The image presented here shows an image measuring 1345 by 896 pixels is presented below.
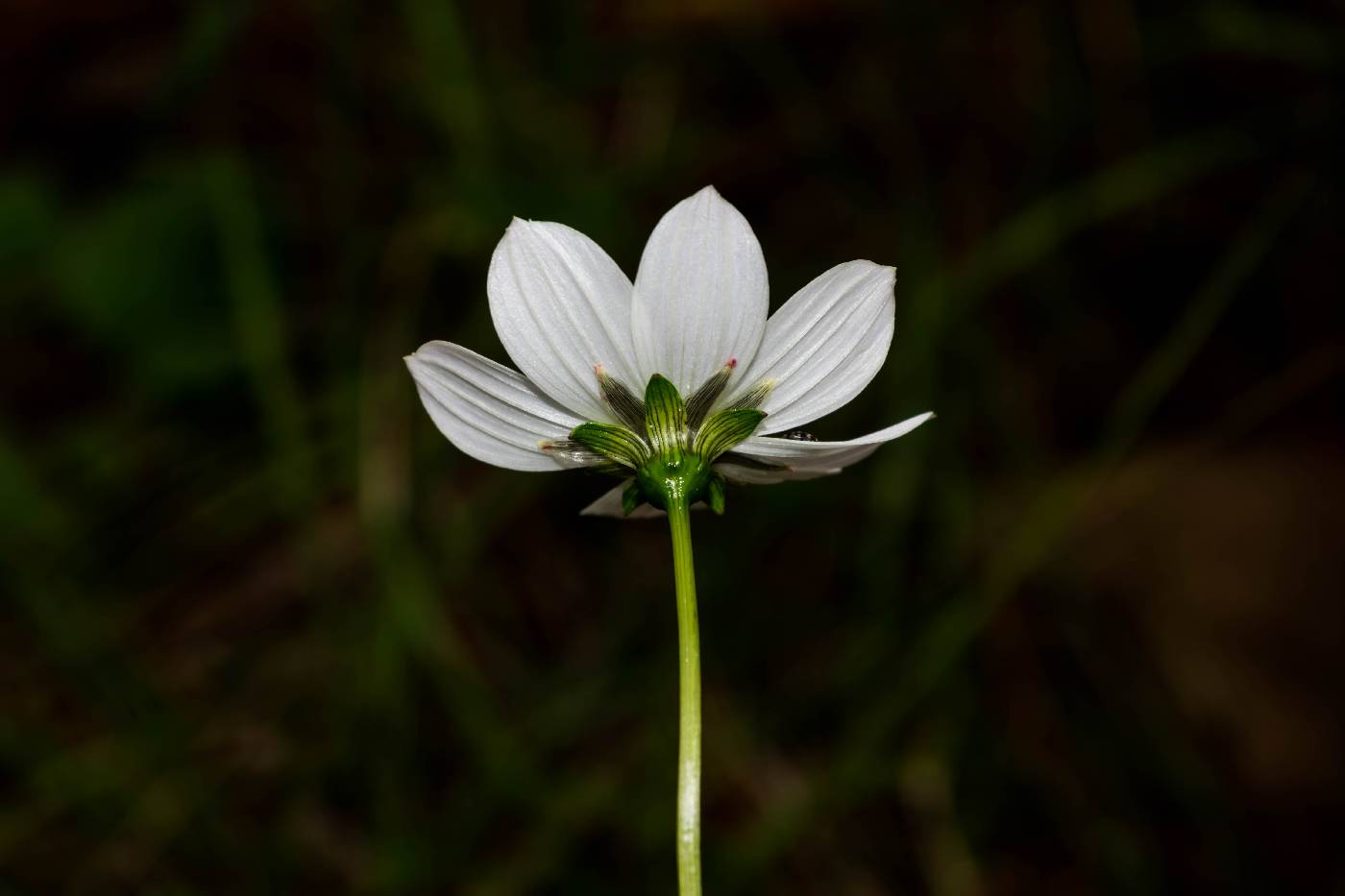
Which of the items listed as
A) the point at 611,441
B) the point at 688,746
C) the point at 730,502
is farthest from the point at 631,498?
the point at 730,502

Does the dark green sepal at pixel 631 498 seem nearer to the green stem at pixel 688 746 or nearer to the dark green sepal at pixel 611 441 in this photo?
the dark green sepal at pixel 611 441

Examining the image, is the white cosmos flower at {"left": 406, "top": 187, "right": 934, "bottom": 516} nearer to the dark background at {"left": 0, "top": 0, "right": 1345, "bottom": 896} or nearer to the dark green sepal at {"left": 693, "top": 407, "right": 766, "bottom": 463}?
the dark green sepal at {"left": 693, "top": 407, "right": 766, "bottom": 463}

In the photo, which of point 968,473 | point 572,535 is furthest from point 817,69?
point 572,535

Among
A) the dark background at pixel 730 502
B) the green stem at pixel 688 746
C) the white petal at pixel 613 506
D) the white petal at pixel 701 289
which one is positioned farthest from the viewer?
the dark background at pixel 730 502

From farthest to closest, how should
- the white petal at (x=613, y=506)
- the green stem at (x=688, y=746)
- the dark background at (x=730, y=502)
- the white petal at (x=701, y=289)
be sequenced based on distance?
the dark background at (x=730, y=502), the white petal at (x=613, y=506), the white petal at (x=701, y=289), the green stem at (x=688, y=746)

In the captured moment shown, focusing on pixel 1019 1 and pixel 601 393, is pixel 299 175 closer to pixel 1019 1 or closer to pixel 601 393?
pixel 1019 1

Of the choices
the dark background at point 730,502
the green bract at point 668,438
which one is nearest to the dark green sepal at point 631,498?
the green bract at point 668,438

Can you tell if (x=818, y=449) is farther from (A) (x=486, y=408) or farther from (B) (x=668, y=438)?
(A) (x=486, y=408)

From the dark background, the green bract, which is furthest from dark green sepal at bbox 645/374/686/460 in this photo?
the dark background
